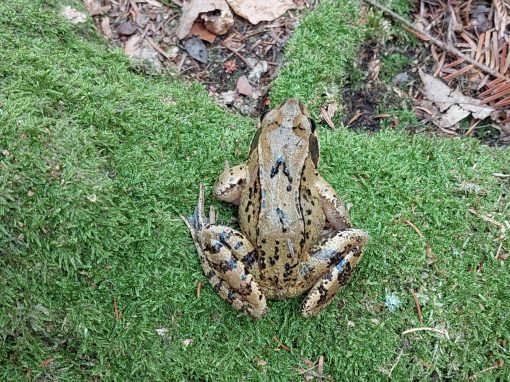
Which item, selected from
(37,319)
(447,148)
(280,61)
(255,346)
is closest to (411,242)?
(447,148)

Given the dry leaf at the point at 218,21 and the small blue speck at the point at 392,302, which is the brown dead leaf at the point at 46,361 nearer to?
Answer: the small blue speck at the point at 392,302

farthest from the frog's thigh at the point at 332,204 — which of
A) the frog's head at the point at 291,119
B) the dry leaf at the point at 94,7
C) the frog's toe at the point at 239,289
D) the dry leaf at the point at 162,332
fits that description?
the dry leaf at the point at 94,7

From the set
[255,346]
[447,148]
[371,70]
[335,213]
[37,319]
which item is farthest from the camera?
[371,70]

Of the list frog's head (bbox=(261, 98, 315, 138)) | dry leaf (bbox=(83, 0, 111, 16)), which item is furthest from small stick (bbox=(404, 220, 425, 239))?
dry leaf (bbox=(83, 0, 111, 16))

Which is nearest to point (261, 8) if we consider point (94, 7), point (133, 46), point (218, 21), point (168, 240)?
point (218, 21)

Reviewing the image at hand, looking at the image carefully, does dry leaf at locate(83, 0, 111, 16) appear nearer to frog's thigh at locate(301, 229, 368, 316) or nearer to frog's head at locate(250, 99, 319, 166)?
frog's head at locate(250, 99, 319, 166)

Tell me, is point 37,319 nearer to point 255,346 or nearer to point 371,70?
point 255,346
